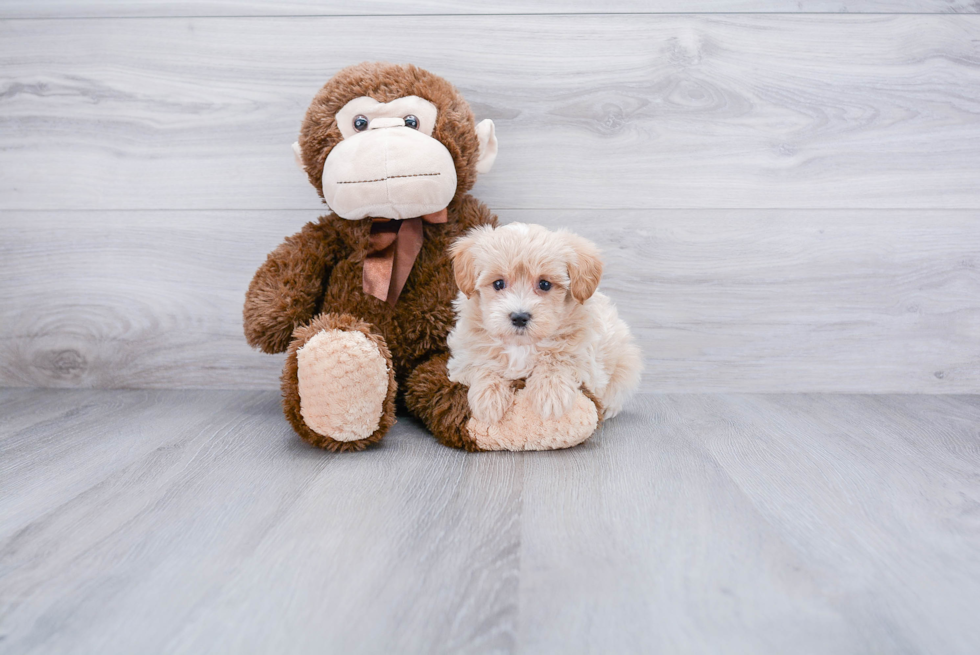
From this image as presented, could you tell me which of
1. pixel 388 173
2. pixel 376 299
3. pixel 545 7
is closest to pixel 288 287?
pixel 376 299

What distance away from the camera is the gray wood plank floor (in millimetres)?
556

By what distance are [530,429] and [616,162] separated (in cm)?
57

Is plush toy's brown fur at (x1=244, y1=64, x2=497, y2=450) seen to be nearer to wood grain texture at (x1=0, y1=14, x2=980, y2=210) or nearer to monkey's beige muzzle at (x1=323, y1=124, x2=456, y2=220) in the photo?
monkey's beige muzzle at (x1=323, y1=124, x2=456, y2=220)

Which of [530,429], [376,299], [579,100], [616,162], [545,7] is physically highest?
[545,7]

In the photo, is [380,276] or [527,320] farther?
[380,276]

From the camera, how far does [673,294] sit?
4.24 ft

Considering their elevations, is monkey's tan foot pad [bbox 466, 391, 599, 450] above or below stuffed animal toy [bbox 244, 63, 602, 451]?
below

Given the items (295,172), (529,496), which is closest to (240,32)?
(295,172)

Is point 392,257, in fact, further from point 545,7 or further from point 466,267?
point 545,7

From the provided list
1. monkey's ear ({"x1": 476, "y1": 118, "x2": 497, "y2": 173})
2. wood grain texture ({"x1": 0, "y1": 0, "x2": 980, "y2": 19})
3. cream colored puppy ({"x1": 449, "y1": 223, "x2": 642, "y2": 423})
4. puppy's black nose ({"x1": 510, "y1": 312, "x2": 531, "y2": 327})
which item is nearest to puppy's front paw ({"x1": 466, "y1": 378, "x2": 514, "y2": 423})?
cream colored puppy ({"x1": 449, "y1": 223, "x2": 642, "y2": 423})

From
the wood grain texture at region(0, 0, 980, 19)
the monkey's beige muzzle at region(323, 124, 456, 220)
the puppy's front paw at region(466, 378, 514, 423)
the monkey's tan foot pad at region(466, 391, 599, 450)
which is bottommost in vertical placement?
the monkey's tan foot pad at region(466, 391, 599, 450)

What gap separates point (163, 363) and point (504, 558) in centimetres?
97

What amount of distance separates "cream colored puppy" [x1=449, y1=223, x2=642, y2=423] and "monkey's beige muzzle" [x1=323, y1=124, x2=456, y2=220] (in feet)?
0.33

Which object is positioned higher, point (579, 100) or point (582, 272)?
point (579, 100)
